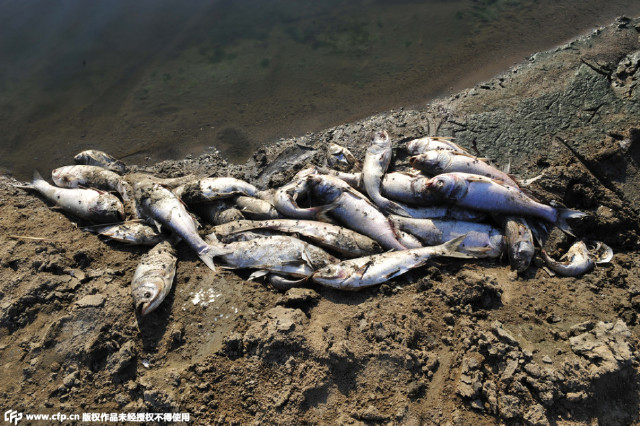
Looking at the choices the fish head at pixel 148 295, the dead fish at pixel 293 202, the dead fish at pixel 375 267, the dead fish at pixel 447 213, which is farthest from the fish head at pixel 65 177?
the dead fish at pixel 447 213

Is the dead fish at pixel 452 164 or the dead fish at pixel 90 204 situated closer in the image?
the dead fish at pixel 452 164

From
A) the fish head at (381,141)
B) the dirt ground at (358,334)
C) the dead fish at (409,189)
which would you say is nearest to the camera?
the dirt ground at (358,334)

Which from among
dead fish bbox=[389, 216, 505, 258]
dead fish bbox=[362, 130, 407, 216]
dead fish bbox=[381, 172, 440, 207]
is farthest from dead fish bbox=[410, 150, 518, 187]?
dead fish bbox=[389, 216, 505, 258]

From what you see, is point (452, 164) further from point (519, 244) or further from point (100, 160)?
point (100, 160)

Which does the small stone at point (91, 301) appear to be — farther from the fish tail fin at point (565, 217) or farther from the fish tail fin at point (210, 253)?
the fish tail fin at point (565, 217)

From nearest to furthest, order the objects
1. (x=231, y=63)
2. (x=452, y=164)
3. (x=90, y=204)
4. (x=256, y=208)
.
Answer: (x=452, y=164) < (x=256, y=208) < (x=90, y=204) < (x=231, y=63)

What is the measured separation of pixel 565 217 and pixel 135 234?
21.1 ft

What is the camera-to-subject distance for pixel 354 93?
874 centimetres

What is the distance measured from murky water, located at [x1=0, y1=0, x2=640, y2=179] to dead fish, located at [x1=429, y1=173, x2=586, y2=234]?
11.9 feet

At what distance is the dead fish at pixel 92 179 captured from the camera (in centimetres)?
667

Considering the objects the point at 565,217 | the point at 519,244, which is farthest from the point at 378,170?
the point at 565,217

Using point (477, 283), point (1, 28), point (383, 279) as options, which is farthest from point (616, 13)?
point (1, 28)

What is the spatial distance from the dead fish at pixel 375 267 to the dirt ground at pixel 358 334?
0.54 feet

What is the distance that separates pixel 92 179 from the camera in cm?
686
